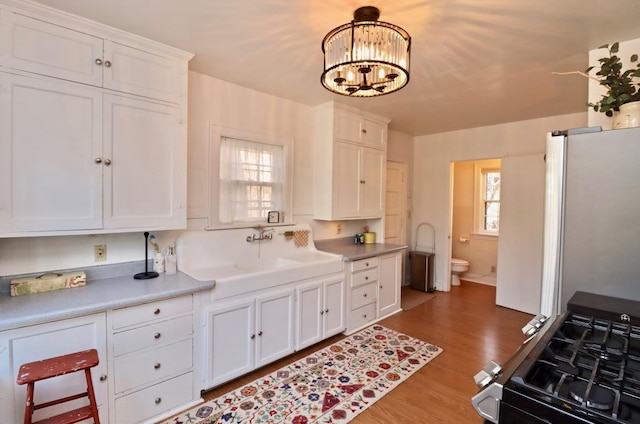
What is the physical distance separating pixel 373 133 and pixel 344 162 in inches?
26.6

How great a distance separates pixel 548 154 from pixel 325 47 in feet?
4.38

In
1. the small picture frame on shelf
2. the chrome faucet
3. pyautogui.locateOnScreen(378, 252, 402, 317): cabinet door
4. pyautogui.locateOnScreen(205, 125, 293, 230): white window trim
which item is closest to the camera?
pyautogui.locateOnScreen(205, 125, 293, 230): white window trim

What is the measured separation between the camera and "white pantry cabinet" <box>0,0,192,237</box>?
1748mm

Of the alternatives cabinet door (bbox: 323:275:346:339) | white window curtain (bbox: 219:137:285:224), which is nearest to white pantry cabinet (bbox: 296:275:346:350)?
cabinet door (bbox: 323:275:346:339)

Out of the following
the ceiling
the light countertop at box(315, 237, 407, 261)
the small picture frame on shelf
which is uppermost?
the ceiling

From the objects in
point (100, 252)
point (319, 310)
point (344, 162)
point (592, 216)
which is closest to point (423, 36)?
point (592, 216)

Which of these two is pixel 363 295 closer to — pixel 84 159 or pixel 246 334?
pixel 246 334

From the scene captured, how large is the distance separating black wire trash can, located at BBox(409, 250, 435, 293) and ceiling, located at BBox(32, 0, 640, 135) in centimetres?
A: 265

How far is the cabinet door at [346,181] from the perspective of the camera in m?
3.57

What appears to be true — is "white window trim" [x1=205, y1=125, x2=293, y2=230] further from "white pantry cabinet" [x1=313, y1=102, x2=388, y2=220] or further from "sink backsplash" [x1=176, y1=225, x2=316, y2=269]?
"white pantry cabinet" [x1=313, y1=102, x2=388, y2=220]

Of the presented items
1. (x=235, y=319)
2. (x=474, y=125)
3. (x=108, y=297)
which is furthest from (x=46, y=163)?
(x=474, y=125)

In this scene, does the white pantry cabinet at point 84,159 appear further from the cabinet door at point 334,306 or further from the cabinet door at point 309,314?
the cabinet door at point 334,306

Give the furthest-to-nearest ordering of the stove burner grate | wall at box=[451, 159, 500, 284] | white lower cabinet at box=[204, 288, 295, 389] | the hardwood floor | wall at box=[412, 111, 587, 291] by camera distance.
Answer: wall at box=[451, 159, 500, 284] < wall at box=[412, 111, 587, 291] < white lower cabinet at box=[204, 288, 295, 389] < the hardwood floor < the stove burner grate

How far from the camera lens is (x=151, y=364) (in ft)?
6.53
